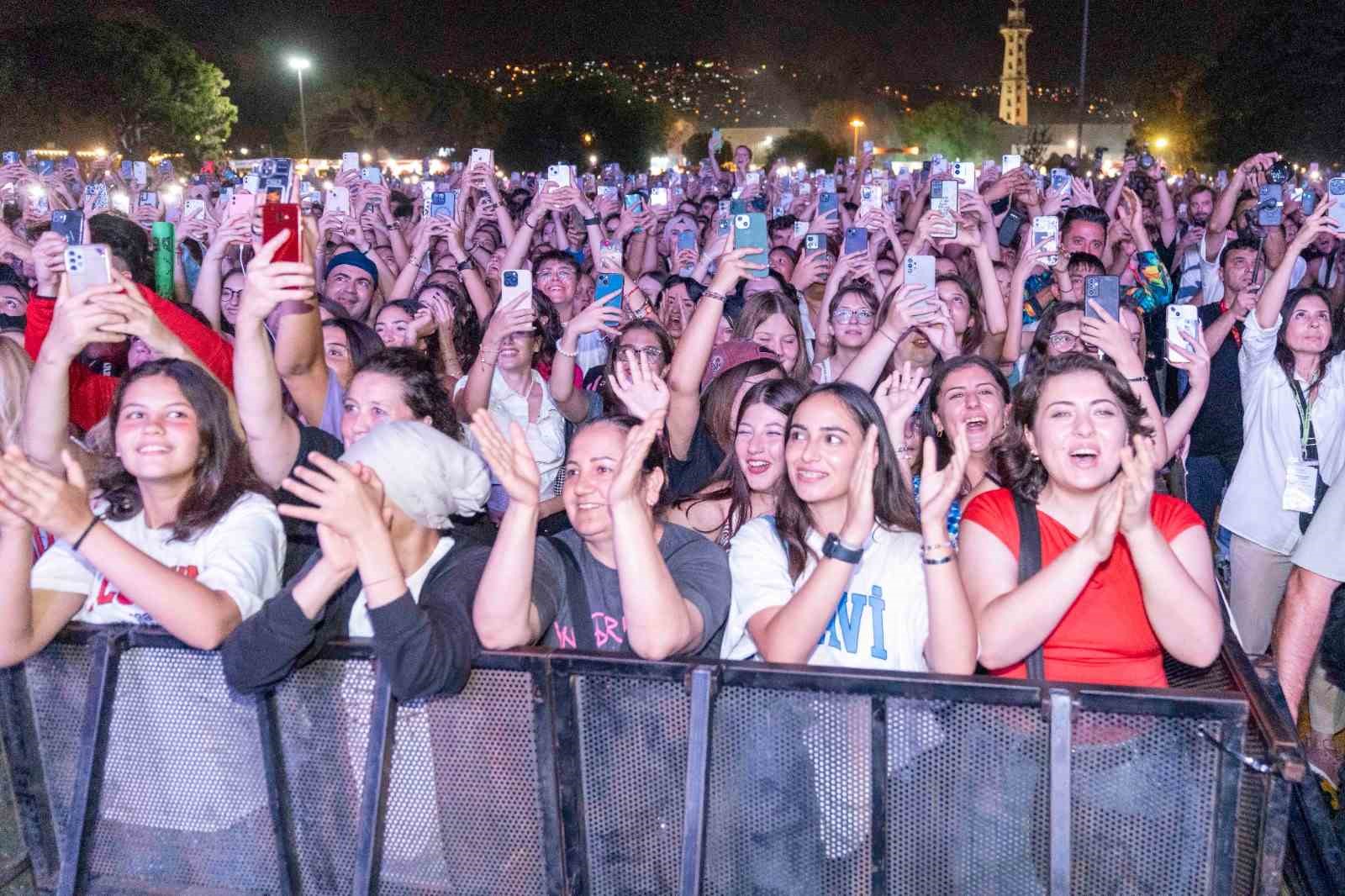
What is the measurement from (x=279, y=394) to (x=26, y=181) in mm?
7857

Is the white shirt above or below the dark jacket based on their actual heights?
below

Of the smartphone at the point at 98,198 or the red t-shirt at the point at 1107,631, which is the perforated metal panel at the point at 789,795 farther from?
the smartphone at the point at 98,198

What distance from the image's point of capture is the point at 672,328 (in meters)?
6.69

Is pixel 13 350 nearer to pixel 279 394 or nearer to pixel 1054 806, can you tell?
pixel 279 394

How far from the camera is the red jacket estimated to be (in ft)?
13.8

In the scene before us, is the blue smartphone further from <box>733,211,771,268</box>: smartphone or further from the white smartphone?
the white smartphone

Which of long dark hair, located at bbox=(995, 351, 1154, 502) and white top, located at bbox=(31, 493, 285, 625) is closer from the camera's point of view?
white top, located at bbox=(31, 493, 285, 625)

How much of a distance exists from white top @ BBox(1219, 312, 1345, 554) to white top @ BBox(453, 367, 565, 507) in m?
2.97

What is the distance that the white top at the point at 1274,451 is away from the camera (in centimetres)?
483

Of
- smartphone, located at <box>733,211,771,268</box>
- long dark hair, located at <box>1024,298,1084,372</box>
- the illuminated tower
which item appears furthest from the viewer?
the illuminated tower

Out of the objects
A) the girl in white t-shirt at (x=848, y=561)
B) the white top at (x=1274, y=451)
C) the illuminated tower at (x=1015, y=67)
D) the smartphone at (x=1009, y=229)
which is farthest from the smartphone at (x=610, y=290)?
the illuminated tower at (x=1015, y=67)

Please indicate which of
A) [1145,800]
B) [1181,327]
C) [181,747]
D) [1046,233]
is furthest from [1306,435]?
[181,747]

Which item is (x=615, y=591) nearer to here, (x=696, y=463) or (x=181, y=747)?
(x=181, y=747)

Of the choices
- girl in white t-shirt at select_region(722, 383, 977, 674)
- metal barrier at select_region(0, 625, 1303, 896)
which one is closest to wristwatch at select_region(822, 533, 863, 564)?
girl in white t-shirt at select_region(722, 383, 977, 674)
